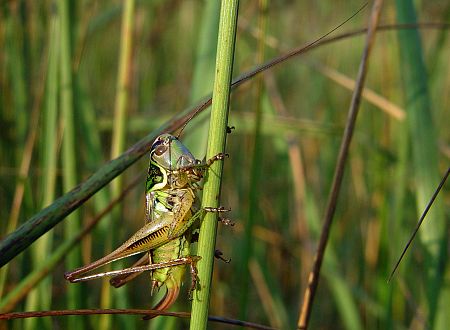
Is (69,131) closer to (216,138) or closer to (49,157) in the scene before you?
(49,157)

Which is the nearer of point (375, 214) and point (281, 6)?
point (375, 214)

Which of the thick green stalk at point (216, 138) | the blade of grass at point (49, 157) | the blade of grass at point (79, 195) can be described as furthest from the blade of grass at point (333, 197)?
the blade of grass at point (49, 157)

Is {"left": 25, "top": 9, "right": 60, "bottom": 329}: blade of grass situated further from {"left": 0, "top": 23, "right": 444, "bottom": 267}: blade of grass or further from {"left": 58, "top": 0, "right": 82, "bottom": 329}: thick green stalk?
{"left": 0, "top": 23, "right": 444, "bottom": 267}: blade of grass

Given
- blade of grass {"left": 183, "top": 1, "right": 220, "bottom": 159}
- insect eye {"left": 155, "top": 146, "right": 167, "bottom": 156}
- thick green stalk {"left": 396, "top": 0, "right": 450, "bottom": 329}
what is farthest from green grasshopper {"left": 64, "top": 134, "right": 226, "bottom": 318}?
thick green stalk {"left": 396, "top": 0, "right": 450, "bottom": 329}

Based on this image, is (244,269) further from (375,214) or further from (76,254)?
(375,214)

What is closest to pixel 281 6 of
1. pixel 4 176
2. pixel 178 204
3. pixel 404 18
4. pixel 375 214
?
pixel 375 214

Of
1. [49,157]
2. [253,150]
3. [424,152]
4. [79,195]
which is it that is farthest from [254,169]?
[79,195]
